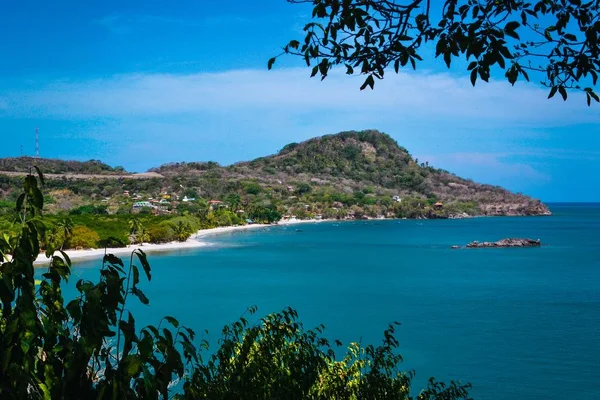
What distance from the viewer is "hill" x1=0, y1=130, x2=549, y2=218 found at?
9250 centimetres

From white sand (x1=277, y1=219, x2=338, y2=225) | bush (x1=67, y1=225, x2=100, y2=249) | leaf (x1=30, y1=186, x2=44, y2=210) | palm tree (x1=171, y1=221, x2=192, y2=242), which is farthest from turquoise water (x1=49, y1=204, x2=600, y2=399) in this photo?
white sand (x1=277, y1=219, x2=338, y2=225)

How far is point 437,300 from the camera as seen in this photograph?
1151 inches

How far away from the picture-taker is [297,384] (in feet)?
18.1

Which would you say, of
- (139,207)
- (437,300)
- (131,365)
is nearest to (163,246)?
(139,207)

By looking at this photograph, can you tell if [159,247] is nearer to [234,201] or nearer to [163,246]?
[163,246]

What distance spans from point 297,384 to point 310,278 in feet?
105

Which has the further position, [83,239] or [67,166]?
[67,166]

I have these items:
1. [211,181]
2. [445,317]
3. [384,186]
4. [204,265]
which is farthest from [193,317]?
[384,186]

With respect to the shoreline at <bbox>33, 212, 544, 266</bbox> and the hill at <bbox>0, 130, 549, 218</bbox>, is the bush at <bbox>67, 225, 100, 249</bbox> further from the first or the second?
the hill at <bbox>0, 130, 549, 218</bbox>

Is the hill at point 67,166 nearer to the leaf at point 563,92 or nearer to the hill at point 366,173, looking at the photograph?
the hill at point 366,173

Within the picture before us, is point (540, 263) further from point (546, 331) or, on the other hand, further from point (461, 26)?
point (461, 26)

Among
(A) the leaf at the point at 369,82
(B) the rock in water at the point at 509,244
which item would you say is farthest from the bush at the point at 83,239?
(A) the leaf at the point at 369,82

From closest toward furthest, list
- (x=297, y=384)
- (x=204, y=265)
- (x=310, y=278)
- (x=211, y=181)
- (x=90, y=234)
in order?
(x=297, y=384) → (x=310, y=278) → (x=204, y=265) → (x=90, y=234) → (x=211, y=181)

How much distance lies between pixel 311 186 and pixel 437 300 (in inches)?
4091
